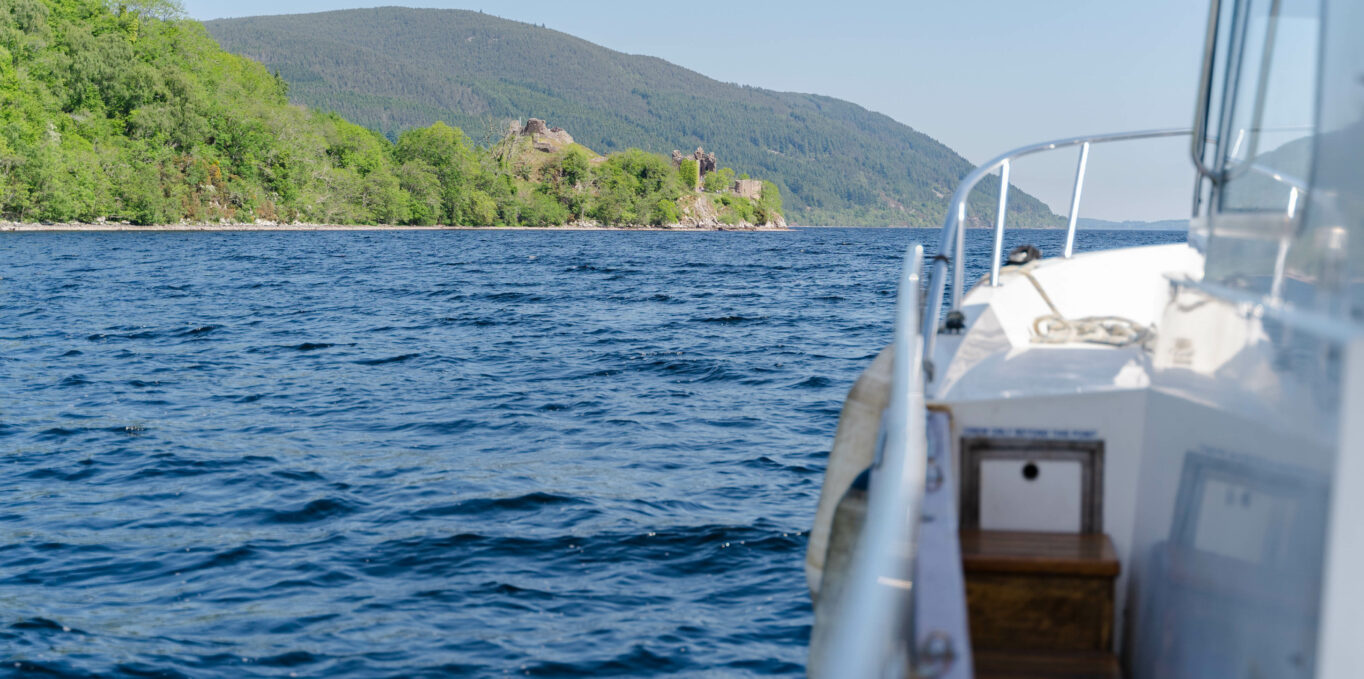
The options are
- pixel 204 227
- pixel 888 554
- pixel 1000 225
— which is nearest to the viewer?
pixel 888 554

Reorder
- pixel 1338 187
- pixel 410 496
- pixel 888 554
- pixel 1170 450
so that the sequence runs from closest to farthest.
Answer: pixel 888 554 → pixel 1338 187 → pixel 1170 450 → pixel 410 496

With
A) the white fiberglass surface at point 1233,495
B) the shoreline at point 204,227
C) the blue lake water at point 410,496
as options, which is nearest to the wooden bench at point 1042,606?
the white fiberglass surface at point 1233,495

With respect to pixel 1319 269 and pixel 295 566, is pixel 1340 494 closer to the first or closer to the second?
pixel 1319 269

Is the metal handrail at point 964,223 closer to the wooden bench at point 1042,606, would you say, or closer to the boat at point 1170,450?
the boat at point 1170,450

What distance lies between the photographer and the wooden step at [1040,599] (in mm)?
3070

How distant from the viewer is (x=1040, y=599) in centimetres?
310

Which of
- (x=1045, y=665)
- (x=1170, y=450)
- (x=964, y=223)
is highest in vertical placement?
(x=964, y=223)

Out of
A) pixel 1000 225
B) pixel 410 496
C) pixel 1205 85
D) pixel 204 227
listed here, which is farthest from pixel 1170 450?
pixel 204 227

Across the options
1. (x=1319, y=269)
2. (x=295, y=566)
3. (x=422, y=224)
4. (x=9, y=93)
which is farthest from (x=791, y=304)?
(x=422, y=224)

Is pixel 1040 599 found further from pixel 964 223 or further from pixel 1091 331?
pixel 964 223

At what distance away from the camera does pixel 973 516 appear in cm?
336

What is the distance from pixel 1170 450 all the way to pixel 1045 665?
0.70m

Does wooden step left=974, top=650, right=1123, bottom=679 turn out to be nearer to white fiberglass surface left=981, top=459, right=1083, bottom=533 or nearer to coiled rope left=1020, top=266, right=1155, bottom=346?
white fiberglass surface left=981, top=459, right=1083, bottom=533

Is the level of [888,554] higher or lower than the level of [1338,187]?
lower
